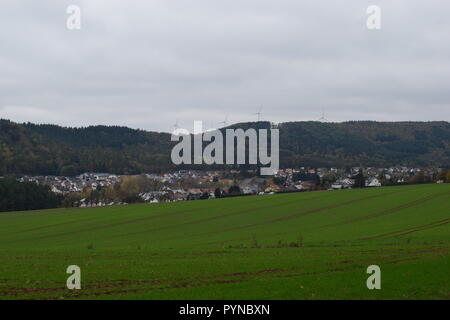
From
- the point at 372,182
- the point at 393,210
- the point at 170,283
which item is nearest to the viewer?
the point at 170,283

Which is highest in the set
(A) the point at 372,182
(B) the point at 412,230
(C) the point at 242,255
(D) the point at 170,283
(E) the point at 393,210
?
→ (A) the point at 372,182

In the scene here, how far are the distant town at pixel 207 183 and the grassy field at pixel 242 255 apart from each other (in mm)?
47657

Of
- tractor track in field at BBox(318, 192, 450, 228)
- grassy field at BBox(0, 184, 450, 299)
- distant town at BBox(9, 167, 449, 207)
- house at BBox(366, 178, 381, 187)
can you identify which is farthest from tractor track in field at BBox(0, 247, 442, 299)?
house at BBox(366, 178, 381, 187)

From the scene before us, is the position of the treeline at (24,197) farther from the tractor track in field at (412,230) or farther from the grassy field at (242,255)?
the tractor track in field at (412,230)

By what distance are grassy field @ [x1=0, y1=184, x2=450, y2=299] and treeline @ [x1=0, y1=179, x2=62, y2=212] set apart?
30648 millimetres

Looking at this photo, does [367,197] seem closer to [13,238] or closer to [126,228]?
[126,228]

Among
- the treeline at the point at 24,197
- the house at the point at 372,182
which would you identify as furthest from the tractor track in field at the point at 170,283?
the house at the point at 372,182

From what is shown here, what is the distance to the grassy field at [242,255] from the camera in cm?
1950

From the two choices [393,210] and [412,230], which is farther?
[393,210]

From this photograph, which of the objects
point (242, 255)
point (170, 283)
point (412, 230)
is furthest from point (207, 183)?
point (170, 283)

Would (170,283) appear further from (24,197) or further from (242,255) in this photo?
(24,197)

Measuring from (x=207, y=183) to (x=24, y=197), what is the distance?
222ft

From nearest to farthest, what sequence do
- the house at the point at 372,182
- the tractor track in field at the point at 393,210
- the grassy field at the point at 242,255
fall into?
the grassy field at the point at 242,255
the tractor track in field at the point at 393,210
the house at the point at 372,182

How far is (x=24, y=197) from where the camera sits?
10650 cm
